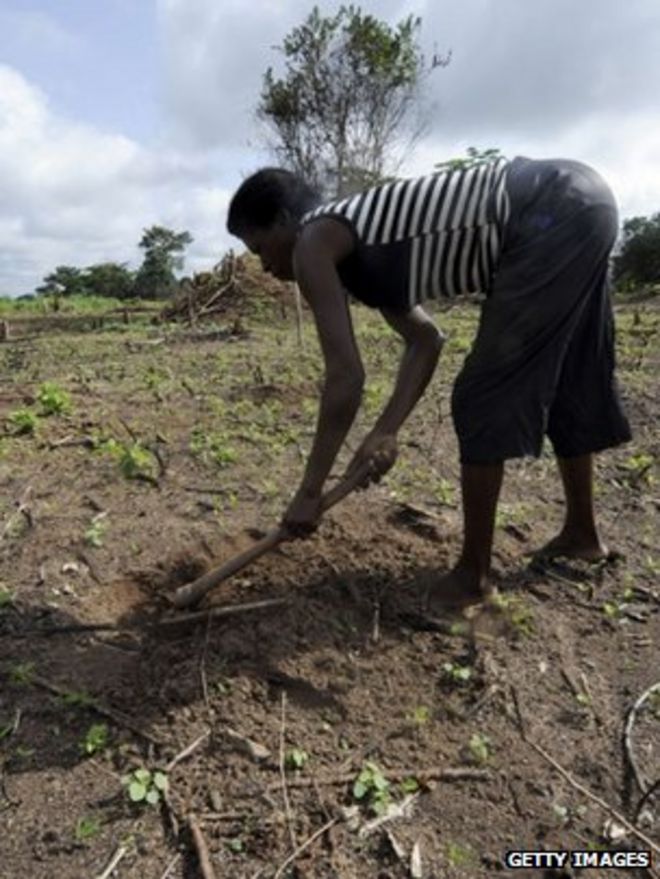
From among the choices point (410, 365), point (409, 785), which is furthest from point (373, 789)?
point (410, 365)

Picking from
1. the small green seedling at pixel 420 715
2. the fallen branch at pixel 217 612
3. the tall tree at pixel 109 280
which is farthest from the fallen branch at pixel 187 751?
the tall tree at pixel 109 280

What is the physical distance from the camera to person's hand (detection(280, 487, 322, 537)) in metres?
2.56

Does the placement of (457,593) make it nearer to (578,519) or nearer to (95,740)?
(578,519)

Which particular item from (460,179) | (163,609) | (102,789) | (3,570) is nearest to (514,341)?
(460,179)

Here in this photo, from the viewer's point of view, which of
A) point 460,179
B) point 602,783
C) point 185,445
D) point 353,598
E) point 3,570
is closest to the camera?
point 602,783

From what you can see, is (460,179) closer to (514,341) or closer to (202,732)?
(514,341)

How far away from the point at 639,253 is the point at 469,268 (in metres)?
22.4

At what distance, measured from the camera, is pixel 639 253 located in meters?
23.2

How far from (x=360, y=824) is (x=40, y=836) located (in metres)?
0.73

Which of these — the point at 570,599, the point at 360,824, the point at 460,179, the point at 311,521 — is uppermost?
the point at 460,179

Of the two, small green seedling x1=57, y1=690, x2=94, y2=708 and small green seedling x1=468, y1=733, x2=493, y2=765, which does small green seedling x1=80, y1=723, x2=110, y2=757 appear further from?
small green seedling x1=468, y1=733, x2=493, y2=765

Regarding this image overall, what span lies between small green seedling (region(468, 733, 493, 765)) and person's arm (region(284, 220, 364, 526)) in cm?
86

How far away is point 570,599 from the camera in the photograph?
295 cm

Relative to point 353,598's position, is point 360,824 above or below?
below
